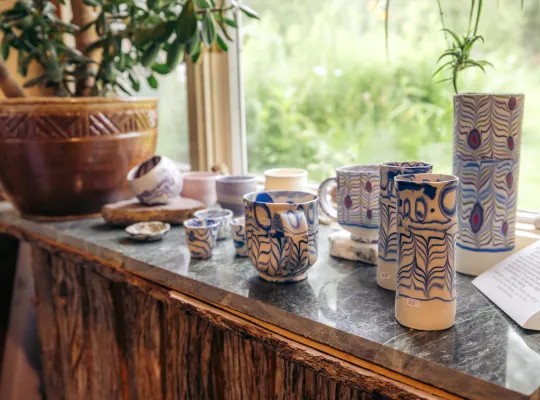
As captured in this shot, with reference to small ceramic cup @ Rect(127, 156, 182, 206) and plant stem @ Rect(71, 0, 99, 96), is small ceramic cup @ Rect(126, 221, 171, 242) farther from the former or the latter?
plant stem @ Rect(71, 0, 99, 96)

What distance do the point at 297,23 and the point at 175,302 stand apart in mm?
852

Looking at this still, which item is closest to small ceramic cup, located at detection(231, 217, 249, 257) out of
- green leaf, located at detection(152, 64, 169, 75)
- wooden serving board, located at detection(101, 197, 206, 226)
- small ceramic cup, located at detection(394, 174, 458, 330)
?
wooden serving board, located at detection(101, 197, 206, 226)

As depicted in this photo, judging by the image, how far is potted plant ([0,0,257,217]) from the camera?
1150 mm

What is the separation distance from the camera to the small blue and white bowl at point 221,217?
1.05 meters

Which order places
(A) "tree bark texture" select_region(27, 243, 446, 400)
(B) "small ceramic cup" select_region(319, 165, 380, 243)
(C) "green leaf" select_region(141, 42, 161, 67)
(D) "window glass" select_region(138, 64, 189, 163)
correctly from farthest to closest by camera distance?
(D) "window glass" select_region(138, 64, 189, 163) < (C) "green leaf" select_region(141, 42, 161, 67) < (B) "small ceramic cup" select_region(319, 165, 380, 243) < (A) "tree bark texture" select_region(27, 243, 446, 400)

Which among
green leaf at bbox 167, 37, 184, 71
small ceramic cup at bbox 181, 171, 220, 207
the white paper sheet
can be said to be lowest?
the white paper sheet

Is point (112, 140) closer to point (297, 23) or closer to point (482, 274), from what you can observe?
point (297, 23)

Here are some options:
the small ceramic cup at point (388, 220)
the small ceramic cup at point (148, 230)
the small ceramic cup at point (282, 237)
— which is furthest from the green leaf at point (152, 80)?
the small ceramic cup at point (388, 220)

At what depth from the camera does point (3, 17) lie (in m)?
1.24

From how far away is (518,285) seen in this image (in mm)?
721

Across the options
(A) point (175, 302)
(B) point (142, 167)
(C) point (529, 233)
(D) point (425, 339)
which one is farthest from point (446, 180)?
(B) point (142, 167)

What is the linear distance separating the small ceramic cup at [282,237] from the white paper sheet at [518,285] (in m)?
0.27

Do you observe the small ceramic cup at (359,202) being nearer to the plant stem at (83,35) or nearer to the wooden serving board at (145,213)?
the wooden serving board at (145,213)

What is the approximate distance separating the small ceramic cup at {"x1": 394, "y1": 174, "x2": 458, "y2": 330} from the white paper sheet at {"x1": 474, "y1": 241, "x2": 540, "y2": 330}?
3.8 inches
